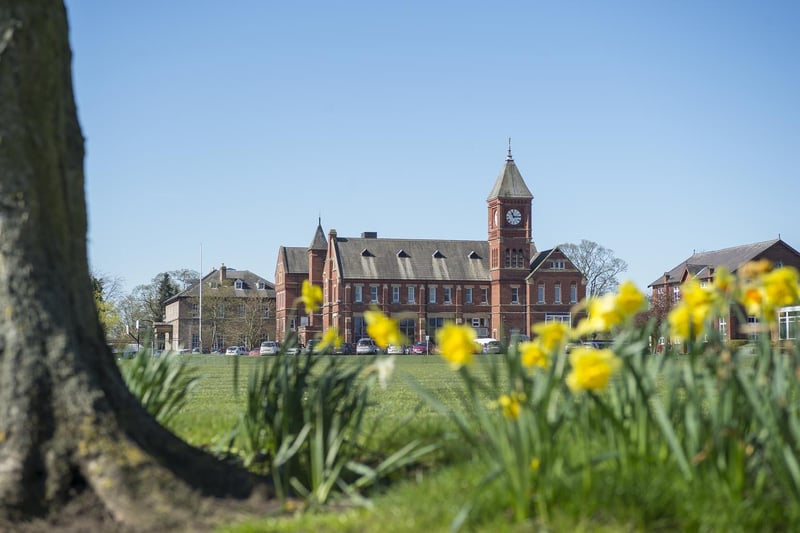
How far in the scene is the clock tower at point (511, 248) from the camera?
86.7 meters

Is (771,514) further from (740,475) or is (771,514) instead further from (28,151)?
(28,151)

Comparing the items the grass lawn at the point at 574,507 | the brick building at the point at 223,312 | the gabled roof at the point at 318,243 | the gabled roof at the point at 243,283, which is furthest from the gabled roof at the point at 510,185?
the grass lawn at the point at 574,507

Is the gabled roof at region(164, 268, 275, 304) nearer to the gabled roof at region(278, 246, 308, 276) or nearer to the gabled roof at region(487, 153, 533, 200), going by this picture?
the gabled roof at region(278, 246, 308, 276)

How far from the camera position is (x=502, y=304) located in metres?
86.7

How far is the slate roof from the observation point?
7062 centimetres

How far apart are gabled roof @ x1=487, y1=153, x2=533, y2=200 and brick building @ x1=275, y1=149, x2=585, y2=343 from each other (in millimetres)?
94

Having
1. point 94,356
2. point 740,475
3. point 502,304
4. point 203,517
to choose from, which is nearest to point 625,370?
point 740,475

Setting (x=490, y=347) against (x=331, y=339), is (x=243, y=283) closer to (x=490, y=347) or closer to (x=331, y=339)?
(x=490, y=347)

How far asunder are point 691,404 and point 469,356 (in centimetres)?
96

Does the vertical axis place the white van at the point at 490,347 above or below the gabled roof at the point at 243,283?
below

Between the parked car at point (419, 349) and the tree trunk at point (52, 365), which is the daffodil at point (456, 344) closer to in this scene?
the tree trunk at point (52, 365)

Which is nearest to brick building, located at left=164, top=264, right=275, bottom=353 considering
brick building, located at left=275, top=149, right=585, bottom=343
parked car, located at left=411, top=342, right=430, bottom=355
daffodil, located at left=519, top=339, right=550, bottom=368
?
brick building, located at left=275, top=149, right=585, bottom=343

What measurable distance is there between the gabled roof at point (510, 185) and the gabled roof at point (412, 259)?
6855 mm

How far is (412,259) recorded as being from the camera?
91.8m
